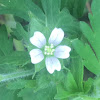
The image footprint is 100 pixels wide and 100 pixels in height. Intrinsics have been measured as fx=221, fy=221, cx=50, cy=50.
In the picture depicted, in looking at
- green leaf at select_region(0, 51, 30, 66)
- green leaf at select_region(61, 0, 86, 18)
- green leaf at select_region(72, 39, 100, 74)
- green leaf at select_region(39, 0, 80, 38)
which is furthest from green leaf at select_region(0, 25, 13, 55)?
green leaf at select_region(72, 39, 100, 74)

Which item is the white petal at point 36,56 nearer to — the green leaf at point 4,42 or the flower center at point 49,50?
the flower center at point 49,50

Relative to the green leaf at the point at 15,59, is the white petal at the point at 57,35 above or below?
above

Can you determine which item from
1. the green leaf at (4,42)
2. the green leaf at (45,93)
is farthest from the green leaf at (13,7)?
the green leaf at (45,93)

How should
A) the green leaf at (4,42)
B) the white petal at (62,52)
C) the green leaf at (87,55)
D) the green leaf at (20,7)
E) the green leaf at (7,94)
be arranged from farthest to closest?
the green leaf at (4,42)
the green leaf at (7,94)
the green leaf at (20,7)
the green leaf at (87,55)
the white petal at (62,52)

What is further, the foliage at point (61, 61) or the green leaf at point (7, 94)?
the green leaf at point (7, 94)

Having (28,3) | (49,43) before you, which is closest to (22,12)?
(28,3)

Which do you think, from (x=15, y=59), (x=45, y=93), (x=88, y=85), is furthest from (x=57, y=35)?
(x=45, y=93)

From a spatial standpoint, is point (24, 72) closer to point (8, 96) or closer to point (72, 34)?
point (8, 96)
